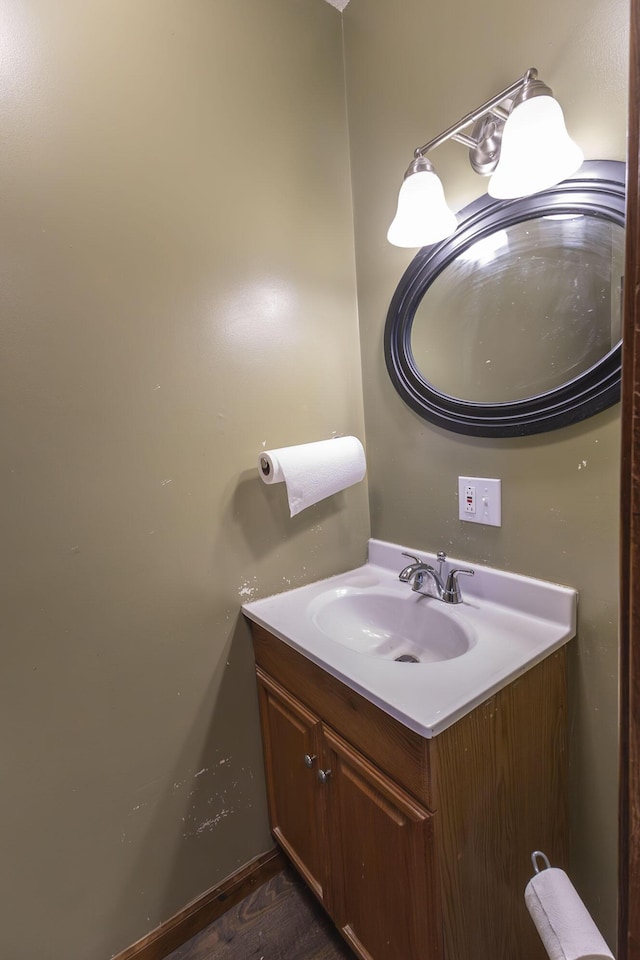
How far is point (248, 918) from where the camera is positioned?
1.22 m

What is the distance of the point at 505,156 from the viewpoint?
851 millimetres

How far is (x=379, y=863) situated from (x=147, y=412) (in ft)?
3.70

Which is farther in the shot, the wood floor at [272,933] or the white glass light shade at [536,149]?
the wood floor at [272,933]

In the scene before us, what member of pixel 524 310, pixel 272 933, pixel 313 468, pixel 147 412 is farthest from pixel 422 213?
pixel 272 933

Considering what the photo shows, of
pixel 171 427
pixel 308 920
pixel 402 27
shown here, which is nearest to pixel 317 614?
pixel 171 427

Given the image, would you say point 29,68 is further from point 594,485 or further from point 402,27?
point 594,485

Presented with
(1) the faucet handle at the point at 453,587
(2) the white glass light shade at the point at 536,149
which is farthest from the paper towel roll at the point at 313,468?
(2) the white glass light shade at the point at 536,149

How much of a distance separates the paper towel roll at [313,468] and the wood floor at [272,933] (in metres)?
1.14

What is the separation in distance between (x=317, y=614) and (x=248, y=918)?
90 cm

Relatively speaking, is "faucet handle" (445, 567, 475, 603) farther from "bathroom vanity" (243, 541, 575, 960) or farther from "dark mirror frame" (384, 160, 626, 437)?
"dark mirror frame" (384, 160, 626, 437)

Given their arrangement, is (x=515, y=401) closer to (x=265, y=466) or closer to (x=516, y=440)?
(x=516, y=440)

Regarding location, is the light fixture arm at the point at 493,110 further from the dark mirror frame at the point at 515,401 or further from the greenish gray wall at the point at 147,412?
the greenish gray wall at the point at 147,412

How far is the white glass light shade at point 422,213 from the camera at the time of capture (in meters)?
1.01

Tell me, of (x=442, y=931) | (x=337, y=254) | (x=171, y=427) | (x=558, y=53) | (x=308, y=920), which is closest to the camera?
(x=442, y=931)
